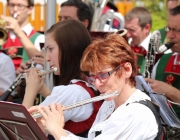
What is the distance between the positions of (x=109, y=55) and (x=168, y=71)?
159 centimetres

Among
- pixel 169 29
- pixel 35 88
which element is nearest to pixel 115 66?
pixel 35 88

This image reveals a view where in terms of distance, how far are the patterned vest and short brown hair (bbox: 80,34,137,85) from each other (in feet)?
4.53

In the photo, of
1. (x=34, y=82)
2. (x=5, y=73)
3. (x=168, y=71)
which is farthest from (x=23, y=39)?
(x=168, y=71)

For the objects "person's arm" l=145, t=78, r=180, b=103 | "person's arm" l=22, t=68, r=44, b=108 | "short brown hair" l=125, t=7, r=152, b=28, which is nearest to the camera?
"person's arm" l=22, t=68, r=44, b=108

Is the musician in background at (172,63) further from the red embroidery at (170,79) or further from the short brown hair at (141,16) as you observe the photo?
the short brown hair at (141,16)

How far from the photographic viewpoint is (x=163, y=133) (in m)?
2.72

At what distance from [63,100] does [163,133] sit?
731 mm

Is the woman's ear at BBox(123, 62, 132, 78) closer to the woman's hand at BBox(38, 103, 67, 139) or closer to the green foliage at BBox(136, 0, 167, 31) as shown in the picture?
the woman's hand at BBox(38, 103, 67, 139)

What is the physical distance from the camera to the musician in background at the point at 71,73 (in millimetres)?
3221

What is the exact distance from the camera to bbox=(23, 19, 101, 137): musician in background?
3.22 metres

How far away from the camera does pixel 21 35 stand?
4766 mm

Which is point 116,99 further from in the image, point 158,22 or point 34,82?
point 158,22

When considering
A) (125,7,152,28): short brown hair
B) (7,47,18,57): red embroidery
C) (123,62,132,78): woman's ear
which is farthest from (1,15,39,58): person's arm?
(123,62,132,78): woman's ear

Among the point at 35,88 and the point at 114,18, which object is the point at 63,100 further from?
the point at 114,18
